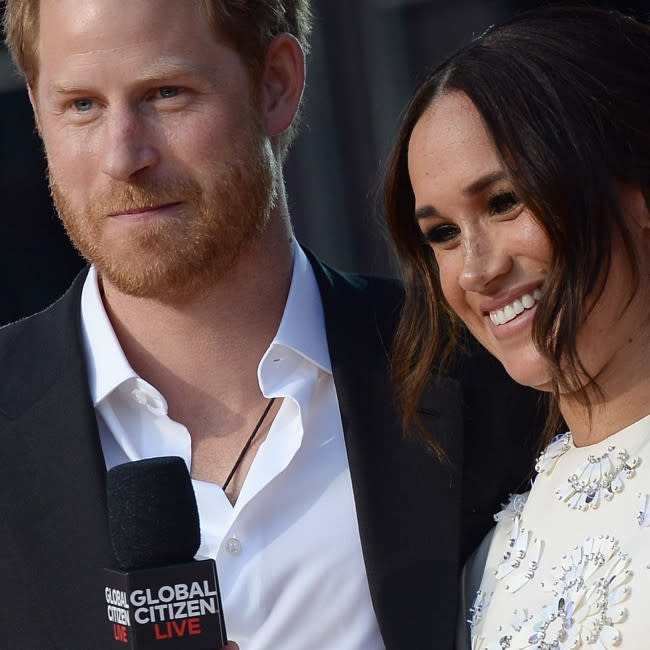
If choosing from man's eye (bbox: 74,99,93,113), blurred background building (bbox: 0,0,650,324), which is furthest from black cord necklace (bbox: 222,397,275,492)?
blurred background building (bbox: 0,0,650,324)

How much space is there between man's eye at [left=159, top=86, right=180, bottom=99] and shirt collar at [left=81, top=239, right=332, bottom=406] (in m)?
0.49

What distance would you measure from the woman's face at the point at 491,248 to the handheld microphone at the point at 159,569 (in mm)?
739

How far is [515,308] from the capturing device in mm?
2545

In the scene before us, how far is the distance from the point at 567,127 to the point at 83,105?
105 centimetres

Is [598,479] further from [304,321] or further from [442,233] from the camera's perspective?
[304,321]

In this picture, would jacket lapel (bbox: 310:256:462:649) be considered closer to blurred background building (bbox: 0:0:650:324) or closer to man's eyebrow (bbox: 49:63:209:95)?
man's eyebrow (bbox: 49:63:209:95)

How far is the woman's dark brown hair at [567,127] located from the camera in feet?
7.91

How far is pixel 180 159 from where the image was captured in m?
2.85

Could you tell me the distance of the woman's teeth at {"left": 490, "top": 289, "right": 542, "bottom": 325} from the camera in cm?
252

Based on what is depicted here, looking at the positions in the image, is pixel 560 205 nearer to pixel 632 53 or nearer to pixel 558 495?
pixel 632 53

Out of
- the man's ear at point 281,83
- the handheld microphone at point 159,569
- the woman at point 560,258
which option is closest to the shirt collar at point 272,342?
the man's ear at point 281,83

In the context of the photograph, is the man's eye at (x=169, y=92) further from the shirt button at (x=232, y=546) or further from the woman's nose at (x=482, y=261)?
the shirt button at (x=232, y=546)

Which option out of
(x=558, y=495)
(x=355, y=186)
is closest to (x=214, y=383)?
(x=558, y=495)

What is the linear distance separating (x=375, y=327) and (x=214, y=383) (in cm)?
39
